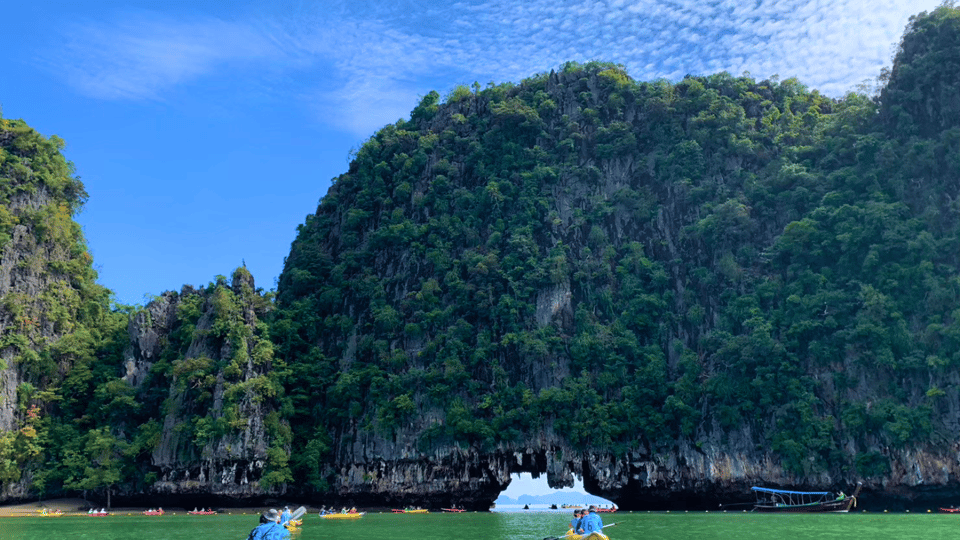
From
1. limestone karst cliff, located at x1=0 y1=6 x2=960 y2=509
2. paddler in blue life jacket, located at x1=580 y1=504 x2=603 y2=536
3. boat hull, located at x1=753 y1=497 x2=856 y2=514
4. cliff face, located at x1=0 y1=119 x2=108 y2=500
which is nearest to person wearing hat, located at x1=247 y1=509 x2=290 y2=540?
paddler in blue life jacket, located at x1=580 y1=504 x2=603 y2=536

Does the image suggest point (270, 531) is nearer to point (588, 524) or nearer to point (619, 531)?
point (588, 524)

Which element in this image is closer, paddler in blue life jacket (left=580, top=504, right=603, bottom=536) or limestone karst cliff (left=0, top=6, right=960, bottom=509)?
paddler in blue life jacket (left=580, top=504, right=603, bottom=536)

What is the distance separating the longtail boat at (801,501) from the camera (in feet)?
116

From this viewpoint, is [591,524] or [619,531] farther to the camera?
[619,531]

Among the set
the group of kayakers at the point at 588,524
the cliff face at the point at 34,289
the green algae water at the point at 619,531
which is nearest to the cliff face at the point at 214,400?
the cliff face at the point at 34,289

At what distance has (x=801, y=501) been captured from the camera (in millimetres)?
37281

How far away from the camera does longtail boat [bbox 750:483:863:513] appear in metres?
35.2

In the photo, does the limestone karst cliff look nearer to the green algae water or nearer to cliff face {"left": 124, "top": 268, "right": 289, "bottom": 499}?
cliff face {"left": 124, "top": 268, "right": 289, "bottom": 499}

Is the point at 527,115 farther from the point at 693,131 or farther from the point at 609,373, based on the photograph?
the point at 609,373

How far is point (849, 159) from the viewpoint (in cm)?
4662

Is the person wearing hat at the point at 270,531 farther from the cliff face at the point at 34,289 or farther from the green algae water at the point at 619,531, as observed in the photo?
the cliff face at the point at 34,289

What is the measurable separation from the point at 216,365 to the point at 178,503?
8.64 metres

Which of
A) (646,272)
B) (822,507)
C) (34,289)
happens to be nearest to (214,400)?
(34,289)

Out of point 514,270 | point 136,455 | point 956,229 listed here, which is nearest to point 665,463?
point 514,270
